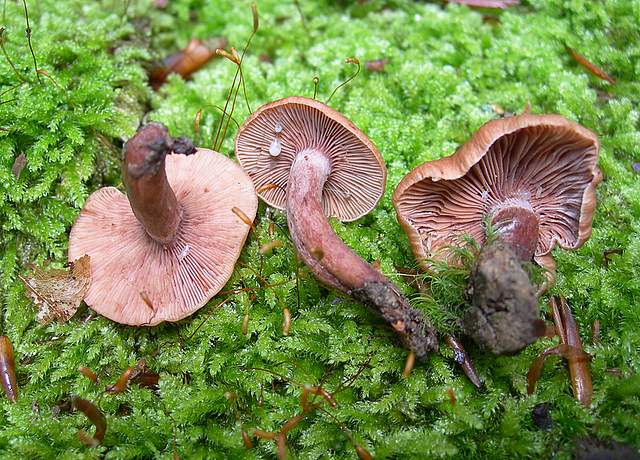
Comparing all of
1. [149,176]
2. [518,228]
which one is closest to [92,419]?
[149,176]

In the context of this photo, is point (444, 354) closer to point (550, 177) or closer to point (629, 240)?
point (550, 177)

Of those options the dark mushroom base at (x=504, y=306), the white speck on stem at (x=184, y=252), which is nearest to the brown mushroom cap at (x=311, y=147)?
the white speck on stem at (x=184, y=252)

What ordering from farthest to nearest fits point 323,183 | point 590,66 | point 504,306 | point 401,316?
point 590,66 → point 323,183 → point 401,316 → point 504,306

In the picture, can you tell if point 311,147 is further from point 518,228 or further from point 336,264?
point 518,228

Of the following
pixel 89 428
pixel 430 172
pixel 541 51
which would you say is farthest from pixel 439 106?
pixel 89 428

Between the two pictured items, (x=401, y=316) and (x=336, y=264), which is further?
(x=336, y=264)

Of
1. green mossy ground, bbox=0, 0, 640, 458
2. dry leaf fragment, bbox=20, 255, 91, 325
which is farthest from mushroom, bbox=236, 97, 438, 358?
dry leaf fragment, bbox=20, 255, 91, 325
